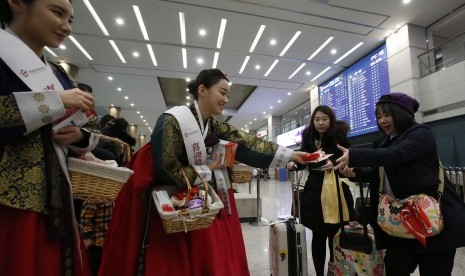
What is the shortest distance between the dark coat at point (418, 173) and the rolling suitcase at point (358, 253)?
0.24m

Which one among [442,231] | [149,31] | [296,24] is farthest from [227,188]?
[149,31]

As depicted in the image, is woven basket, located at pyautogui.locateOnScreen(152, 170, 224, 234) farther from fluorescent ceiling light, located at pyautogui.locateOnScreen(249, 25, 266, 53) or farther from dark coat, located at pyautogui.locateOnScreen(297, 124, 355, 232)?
fluorescent ceiling light, located at pyautogui.locateOnScreen(249, 25, 266, 53)

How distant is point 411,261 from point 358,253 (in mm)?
331

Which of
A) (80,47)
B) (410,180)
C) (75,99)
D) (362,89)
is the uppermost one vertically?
(80,47)

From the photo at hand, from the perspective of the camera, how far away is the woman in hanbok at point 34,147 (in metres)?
0.66

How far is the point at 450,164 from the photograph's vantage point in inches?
202

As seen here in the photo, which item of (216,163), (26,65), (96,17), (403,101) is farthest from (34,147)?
(96,17)

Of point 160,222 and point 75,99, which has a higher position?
point 75,99

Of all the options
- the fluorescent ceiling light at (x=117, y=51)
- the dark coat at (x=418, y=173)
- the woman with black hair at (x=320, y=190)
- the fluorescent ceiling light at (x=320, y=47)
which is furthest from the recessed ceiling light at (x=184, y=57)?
the dark coat at (x=418, y=173)

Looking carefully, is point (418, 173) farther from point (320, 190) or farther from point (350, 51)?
point (350, 51)

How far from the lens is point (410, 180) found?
1.43 metres

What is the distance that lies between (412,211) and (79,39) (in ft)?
24.2

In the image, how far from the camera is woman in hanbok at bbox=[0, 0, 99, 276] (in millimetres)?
660

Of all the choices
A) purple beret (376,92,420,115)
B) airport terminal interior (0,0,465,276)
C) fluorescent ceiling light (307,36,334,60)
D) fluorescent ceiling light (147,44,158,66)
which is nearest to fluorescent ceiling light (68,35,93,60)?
airport terminal interior (0,0,465,276)
